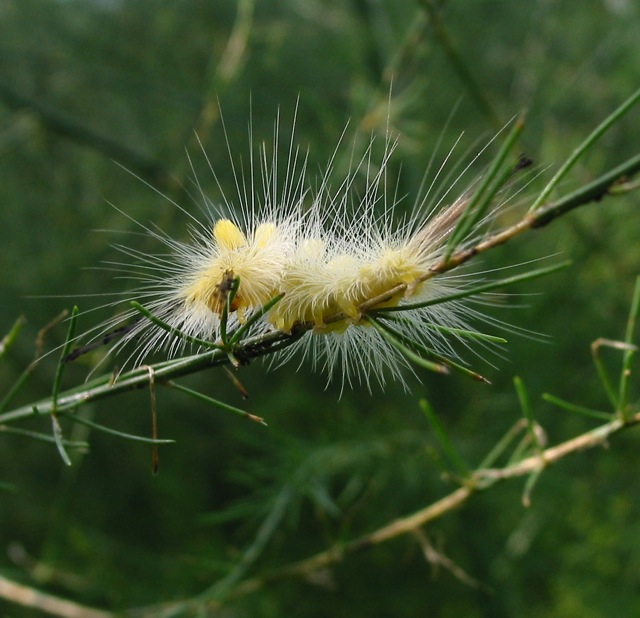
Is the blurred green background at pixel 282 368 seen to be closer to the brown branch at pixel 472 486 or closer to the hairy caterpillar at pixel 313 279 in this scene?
the brown branch at pixel 472 486

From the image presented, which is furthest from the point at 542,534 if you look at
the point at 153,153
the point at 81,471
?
the point at 153,153

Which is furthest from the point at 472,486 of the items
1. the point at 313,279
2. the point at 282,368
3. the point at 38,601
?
the point at 282,368

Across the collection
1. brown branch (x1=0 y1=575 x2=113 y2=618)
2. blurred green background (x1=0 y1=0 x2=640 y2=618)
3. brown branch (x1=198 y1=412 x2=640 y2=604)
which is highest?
blurred green background (x1=0 y1=0 x2=640 y2=618)

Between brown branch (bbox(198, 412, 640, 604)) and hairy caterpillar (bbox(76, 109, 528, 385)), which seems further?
brown branch (bbox(198, 412, 640, 604))

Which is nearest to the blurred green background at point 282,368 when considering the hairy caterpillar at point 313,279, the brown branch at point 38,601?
the brown branch at point 38,601

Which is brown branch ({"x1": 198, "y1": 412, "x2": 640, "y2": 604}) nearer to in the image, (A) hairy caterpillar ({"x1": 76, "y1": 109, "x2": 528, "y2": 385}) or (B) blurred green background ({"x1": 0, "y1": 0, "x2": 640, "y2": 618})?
(A) hairy caterpillar ({"x1": 76, "y1": 109, "x2": 528, "y2": 385})

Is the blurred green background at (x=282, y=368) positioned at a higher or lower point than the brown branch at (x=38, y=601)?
higher

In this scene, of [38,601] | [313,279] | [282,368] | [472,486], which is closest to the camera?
[313,279]

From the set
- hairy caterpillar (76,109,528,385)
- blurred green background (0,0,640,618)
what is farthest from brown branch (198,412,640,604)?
blurred green background (0,0,640,618)

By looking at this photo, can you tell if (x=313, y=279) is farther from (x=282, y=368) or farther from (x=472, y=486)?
(x=282, y=368)
